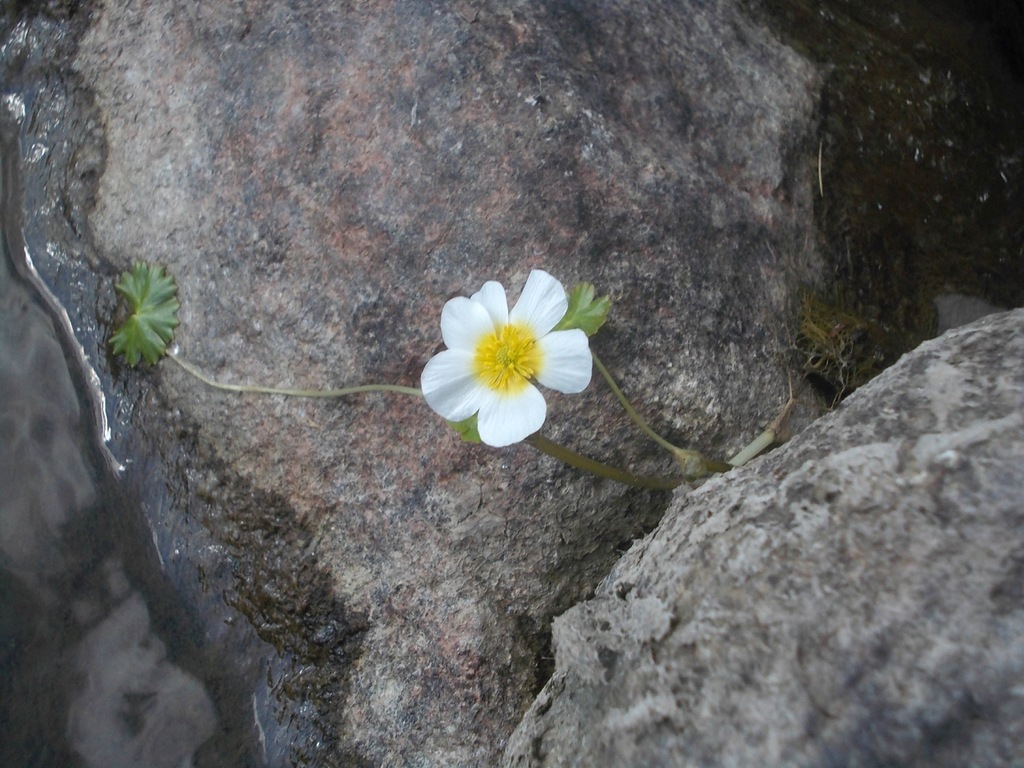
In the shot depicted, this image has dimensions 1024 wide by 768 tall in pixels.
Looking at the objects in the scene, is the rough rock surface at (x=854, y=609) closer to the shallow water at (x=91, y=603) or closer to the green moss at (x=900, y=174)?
the green moss at (x=900, y=174)

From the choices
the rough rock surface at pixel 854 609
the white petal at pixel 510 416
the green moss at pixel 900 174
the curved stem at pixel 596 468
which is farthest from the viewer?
the green moss at pixel 900 174

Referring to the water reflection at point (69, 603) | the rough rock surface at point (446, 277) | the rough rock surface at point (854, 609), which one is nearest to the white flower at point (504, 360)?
the rough rock surface at point (446, 277)

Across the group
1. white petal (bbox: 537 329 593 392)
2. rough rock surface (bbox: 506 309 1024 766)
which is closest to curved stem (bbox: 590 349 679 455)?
white petal (bbox: 537 329 593 392)

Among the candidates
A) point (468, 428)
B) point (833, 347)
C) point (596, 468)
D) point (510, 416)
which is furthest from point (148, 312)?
point (833, 347)

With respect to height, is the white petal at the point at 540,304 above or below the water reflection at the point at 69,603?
above

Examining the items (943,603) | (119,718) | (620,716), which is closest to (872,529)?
(943,603)

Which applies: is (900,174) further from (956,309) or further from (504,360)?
(504,360)

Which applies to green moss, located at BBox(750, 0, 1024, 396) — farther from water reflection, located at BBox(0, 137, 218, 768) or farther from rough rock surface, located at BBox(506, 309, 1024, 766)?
water reflection, located at BBox(0, 137, 218, 768)
